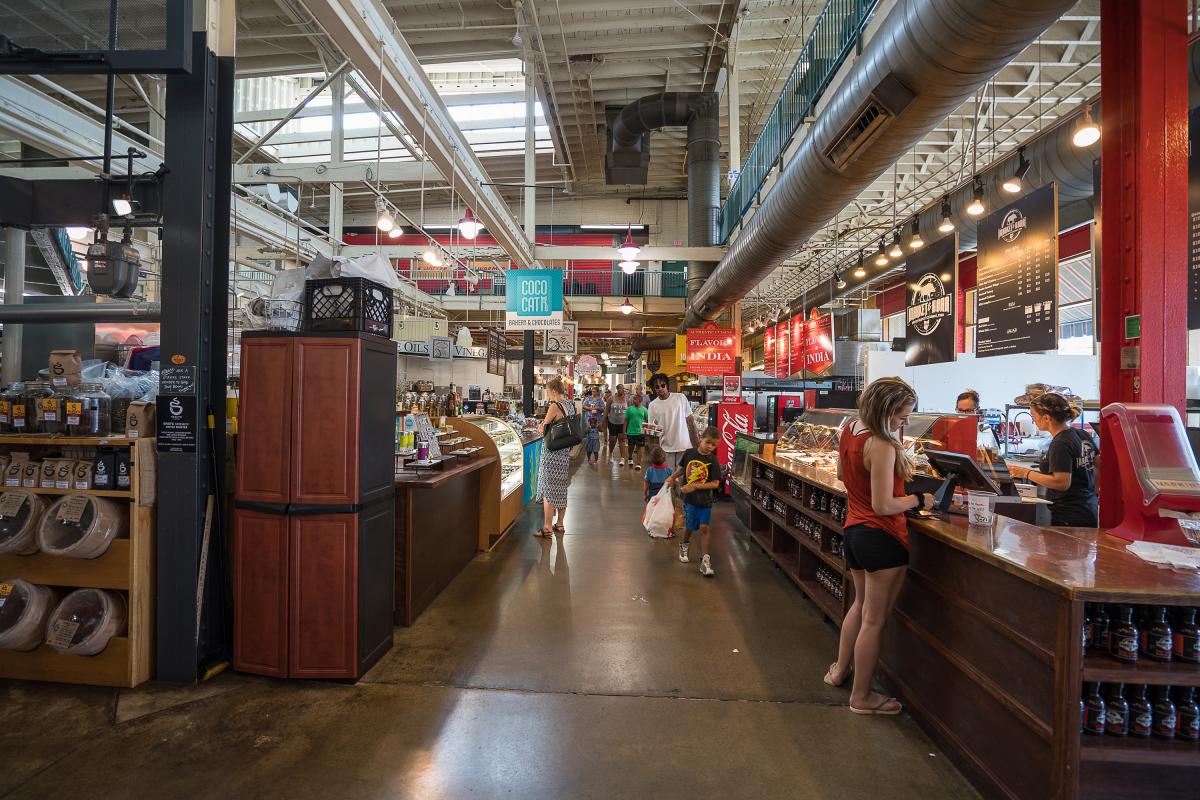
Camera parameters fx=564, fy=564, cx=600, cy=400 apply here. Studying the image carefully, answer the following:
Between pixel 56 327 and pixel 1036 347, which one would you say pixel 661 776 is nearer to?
pixel 1036 347

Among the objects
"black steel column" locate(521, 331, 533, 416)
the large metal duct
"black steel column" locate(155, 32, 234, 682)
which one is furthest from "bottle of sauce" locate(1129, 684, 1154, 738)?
"black steel column" locate(521, 331, 533, 416)

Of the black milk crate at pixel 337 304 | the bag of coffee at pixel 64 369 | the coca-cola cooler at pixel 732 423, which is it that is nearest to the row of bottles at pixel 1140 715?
the black milk crate at pixel 337 304

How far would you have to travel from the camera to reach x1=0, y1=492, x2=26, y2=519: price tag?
3164 mm

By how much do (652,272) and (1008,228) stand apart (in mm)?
13480

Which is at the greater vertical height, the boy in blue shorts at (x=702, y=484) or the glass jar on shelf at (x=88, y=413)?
the glass jar on shelf at (x=88, y=413)

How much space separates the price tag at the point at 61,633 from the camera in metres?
3.07

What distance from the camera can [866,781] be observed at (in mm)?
2451

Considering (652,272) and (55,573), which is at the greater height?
(652,272)

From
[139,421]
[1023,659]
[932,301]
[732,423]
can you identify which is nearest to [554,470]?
[139,421]

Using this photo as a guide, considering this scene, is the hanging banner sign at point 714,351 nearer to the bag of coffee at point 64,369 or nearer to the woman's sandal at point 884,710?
the woman's sandal at point 884,710

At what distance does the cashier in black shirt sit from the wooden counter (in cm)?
443

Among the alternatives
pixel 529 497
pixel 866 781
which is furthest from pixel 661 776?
pixel 529 497

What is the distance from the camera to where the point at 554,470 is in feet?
21.5

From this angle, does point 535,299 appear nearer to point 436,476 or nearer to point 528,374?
point 528,374
